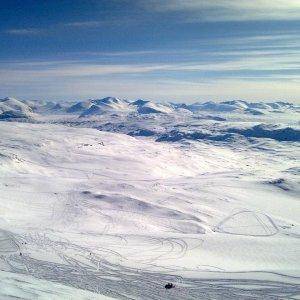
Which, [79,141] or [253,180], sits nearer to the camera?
[253,180]

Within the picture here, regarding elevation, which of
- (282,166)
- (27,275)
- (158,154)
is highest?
(27,275)

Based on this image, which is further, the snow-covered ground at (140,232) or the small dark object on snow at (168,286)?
the snow-covered ground at (140,232)

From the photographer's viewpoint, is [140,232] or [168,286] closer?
[168,286]

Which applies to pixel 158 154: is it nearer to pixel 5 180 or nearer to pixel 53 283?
pixel 5 180

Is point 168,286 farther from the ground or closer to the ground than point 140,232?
farther from the ground

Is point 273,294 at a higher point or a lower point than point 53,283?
lower

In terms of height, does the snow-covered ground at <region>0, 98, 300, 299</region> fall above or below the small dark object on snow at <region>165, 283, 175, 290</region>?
below

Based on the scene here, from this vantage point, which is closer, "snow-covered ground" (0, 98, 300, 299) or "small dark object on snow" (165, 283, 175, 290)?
"small dark object on snow" (165, 283, 175, 290)

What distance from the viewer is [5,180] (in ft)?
225

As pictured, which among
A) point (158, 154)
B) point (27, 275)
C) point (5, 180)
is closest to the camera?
point (27, 275)

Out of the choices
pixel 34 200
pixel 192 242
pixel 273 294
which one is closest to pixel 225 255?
pixel 192 242

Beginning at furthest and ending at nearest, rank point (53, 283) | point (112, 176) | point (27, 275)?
point (112, 176)
point (27, 275)
point (53, 283)

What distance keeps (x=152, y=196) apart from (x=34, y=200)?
63.2 feet

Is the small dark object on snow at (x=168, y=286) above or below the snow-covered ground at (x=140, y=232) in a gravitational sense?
above
